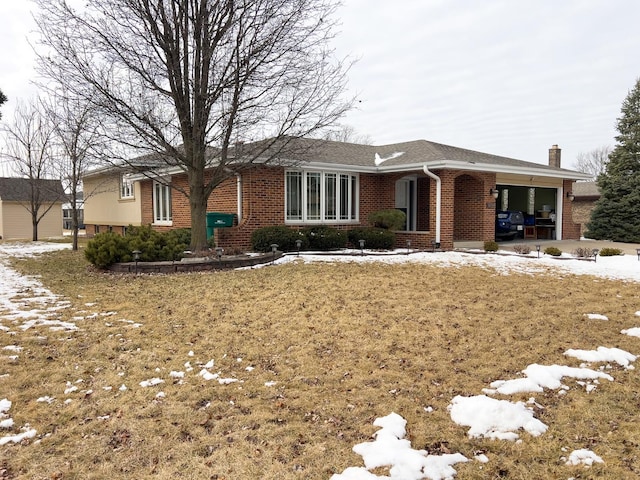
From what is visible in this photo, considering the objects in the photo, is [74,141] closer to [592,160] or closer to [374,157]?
[374,157]

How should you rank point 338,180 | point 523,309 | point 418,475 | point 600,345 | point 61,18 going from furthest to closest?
point 338,180 → point 61,18 → point 523,309 → point 600,345 → point 418,475

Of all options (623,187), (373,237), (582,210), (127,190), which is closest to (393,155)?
(373,237)

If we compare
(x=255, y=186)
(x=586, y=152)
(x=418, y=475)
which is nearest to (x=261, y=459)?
(x=418, y=475)

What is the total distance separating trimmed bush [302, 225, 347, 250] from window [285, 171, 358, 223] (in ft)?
2.94

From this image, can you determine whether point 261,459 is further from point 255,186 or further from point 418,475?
point 255,186

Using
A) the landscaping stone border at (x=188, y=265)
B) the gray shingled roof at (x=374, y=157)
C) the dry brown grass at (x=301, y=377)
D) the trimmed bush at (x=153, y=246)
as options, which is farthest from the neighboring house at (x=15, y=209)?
the dry brown grass at (x=301, y=377)

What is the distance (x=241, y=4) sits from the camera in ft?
31.7

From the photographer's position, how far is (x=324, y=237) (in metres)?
12.9

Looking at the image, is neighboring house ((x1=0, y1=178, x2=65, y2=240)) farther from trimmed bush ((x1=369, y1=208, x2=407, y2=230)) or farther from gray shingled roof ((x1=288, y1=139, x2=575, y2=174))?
trimmed bush ((x1=369, y1=208, x2=407, y2=230))

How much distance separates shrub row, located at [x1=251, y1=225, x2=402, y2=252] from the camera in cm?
1236

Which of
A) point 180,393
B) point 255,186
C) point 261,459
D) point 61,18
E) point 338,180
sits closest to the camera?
point 261,459

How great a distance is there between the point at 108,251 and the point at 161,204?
8.68 meters

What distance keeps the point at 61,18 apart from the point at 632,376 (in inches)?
436

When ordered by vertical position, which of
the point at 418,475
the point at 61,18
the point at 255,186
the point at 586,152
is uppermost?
the point at 586,152
